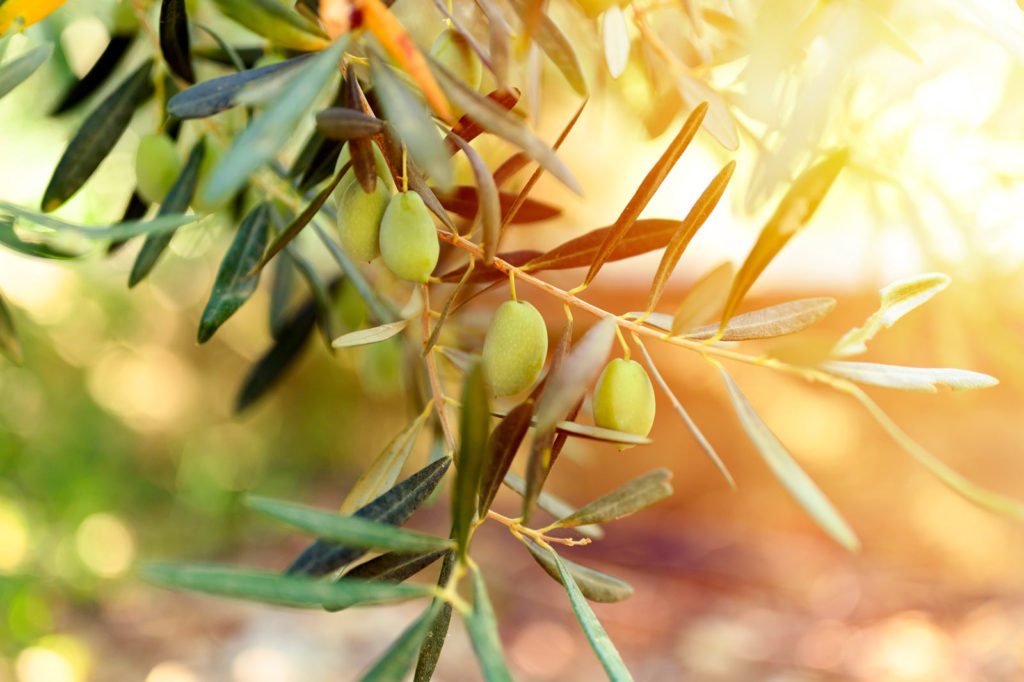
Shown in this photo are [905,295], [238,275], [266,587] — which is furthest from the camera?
[238,275]

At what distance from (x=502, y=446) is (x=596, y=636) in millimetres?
101

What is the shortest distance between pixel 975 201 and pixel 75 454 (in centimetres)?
196

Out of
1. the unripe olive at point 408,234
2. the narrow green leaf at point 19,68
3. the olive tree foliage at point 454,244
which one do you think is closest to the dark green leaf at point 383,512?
the olive tree foliage at point 454,244

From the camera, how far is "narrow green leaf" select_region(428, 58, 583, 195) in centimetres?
27

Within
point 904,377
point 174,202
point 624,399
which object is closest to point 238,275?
point 174,202

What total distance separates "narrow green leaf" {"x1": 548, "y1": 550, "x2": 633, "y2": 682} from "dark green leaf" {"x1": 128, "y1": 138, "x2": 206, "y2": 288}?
0.35 m

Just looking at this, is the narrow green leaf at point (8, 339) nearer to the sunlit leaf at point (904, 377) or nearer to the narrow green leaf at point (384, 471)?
the narrow green leaf at point (384, 471)

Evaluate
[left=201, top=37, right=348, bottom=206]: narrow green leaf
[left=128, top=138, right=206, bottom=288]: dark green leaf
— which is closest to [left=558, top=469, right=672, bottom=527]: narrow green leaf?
[left=201, top=37, right=348, bottom=206]: narrow green leaf

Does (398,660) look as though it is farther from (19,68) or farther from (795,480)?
(19,68)

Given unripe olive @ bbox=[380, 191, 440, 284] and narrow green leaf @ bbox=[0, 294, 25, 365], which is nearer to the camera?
unripe olive @ bbox=[380, 191, 440, 284]

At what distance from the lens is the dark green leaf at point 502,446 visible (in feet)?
1.02

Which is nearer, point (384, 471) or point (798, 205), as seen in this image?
point (798, 205)

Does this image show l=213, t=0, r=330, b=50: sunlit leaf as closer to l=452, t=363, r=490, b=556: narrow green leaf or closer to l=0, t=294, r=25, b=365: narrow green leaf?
l=452, t=363, r=490, b=556: narrow green leaf

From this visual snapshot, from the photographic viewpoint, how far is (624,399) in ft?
1.09
